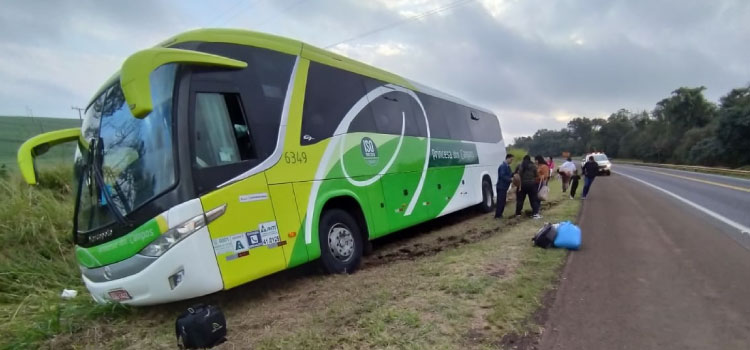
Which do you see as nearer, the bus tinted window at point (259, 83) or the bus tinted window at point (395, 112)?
the bus tinted window at point (259, 83)

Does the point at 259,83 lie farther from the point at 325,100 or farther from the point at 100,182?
the point at 100,182

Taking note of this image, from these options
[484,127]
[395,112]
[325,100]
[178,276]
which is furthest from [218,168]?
[484,127]

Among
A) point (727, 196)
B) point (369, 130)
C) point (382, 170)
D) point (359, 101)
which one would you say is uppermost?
point (359, 101)

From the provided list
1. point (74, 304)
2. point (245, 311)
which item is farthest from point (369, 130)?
point (74, 304)

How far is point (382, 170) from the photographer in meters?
→ 6.64

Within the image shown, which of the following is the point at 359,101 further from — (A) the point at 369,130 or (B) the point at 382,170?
(B) the point at 382,170

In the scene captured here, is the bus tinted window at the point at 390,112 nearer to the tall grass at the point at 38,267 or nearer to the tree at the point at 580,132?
the tall grass at the point at 38,267

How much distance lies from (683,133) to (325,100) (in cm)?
7400

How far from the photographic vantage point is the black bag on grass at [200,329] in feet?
11.3

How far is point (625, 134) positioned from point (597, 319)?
100939 mm

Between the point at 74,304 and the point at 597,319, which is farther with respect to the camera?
the point at 74,304

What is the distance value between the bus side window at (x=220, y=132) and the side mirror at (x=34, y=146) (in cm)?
184

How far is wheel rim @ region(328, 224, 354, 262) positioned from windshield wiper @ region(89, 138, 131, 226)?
7.77 ft

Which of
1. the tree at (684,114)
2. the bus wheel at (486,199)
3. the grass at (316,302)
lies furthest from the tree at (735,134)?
the grass at (316,302)
